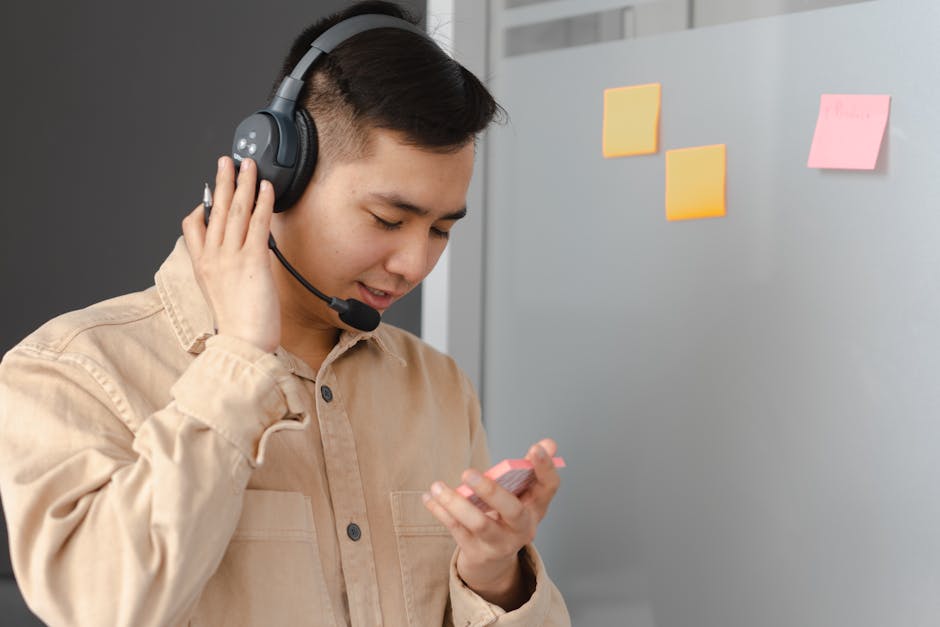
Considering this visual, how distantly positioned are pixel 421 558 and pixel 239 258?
0.42m

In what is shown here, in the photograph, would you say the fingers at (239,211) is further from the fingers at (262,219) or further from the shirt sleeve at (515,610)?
the shirt sleeve at (515,610)

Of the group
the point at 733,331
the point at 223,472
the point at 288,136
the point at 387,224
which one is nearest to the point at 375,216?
the point at 387,224

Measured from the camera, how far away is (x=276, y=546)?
1141 mm

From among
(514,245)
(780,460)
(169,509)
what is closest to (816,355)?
(780,460)

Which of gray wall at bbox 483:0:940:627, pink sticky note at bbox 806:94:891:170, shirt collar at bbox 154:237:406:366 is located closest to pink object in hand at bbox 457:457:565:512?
shirt collar at bbox 154:237:406:366

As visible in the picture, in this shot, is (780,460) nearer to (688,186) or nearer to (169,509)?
(688,186)

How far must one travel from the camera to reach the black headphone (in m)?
1.14

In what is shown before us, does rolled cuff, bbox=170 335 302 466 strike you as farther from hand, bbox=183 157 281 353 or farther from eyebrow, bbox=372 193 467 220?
eyebrow, bbox=372 193 467 220

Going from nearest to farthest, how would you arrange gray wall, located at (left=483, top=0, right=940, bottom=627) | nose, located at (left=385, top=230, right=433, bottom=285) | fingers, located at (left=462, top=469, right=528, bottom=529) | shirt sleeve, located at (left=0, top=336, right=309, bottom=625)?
1. shirt sleeve, located at (left=0, top=336, right=309, bottom=625)
2. fingers, located at (left=462, top=469, right=528, bottom=529)
3. nose, located at (left=385, top=230, right=433, bottom=285)
4. gray wall, located at (left=483, top=0, right=940, bottom=627)

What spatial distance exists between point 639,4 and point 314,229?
68 cm

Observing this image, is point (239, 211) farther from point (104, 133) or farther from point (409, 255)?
point (104, 133)

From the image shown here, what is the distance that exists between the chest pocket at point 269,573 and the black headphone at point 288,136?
32 cm

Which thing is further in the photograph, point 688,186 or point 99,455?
point 688,186

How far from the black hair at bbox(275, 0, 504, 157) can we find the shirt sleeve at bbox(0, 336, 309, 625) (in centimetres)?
29
